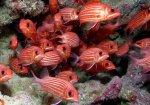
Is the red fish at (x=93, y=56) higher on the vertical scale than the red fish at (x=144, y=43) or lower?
higher

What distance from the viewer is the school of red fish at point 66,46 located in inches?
182

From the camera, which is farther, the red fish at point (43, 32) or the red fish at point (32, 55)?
the red fish at point (43, 32)

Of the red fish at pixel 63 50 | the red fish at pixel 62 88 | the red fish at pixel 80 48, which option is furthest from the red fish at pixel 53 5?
the red fish at pixel 62 88

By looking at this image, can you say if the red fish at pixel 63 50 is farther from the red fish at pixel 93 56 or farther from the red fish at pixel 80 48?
the red fish at pixel 80 48

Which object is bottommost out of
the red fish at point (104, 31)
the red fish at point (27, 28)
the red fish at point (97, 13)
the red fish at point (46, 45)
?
the red fish at point (104, 31)

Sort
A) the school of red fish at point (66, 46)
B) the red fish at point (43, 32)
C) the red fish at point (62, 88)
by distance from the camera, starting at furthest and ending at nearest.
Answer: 1. the red fish at point (43, 32)
2. the school of red fish at point (66, 46)
3. the red fish at point (62, 88)

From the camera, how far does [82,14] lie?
510cm

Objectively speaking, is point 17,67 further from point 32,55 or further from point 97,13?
point 97,13

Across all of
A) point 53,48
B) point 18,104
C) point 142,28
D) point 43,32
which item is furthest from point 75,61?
point 142,28

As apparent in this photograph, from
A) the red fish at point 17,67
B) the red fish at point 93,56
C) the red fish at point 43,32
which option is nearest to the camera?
the red fish at point 93,56

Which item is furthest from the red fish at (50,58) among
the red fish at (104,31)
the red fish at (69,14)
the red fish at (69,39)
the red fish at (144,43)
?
the red fish at (144,43)

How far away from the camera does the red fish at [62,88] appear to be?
13.5ft

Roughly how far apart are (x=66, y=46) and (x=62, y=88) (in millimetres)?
1356

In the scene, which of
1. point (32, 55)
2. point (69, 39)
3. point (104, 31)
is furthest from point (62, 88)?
point (104, 31)
